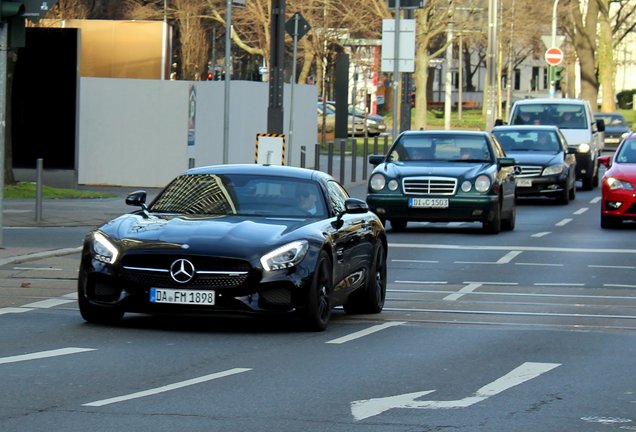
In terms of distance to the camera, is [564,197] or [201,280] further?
[564,197]

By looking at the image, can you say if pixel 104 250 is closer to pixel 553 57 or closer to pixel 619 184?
pixel 619 184

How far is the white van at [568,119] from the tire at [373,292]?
2484 cm

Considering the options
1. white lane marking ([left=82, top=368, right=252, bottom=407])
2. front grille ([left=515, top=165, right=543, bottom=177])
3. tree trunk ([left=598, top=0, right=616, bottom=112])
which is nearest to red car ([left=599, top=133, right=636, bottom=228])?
front grille ([left=515, top=165, right=543, bottom=177])

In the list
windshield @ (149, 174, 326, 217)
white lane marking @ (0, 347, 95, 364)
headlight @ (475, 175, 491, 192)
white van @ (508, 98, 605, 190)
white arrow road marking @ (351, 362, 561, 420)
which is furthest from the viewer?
white van @ (508, 98, 605, 190)

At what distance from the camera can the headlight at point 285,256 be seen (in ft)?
41.0

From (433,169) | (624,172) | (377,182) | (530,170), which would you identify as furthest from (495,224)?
(530,170)

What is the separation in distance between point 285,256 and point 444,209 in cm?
1264

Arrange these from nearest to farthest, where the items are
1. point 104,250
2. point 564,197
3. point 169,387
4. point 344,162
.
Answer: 1. point 169,387
2. point 104,250
3. point 564,197
4. point 344,162

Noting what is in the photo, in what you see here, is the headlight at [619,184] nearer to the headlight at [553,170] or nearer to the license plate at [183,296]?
the headlight at [553,170]

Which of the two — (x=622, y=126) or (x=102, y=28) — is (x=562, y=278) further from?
(x=622, y=126)

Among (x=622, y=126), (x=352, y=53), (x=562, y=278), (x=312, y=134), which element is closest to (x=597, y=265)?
(x=562, y=278)

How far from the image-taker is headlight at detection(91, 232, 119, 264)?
12609mm

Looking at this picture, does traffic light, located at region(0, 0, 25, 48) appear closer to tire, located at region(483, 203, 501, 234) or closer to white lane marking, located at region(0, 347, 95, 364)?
white lane marking, located at region(0, 347, 95, 364)

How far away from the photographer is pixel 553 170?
33.2 meters
